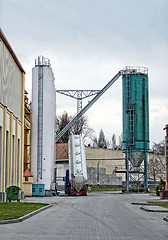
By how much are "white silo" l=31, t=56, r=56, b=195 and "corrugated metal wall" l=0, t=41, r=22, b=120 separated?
299 inches

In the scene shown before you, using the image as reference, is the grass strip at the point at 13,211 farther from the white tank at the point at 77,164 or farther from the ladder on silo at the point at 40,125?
the white tank at the point at 77,164

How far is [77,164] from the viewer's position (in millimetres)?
71250

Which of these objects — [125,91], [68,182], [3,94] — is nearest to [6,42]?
[3,94]

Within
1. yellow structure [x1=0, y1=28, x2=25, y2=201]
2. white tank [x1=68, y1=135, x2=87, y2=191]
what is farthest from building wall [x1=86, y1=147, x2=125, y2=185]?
yellow structure [x1=0, y1=28, x2=25, y2=201]

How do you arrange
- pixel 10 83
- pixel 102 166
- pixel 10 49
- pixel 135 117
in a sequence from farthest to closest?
pixel 102 166, pixel 135 117, pixel 10 83, pixel 10 49

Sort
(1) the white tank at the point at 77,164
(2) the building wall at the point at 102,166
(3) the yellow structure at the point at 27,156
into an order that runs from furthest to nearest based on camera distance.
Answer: (2) the building wall at the point at 102,166, (1) the white tank at the point at 77,164, (3) the yellow structure at the point at 27,156

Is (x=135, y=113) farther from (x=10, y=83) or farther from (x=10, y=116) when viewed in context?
(x=10, y=116)

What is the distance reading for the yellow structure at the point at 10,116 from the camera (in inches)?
1898

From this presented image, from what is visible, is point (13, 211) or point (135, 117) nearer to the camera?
point (13, 211)

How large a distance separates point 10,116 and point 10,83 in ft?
10.1

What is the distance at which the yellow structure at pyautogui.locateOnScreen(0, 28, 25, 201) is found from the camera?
48.2 m

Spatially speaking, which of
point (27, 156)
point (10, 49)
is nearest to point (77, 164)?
point (27, 156)

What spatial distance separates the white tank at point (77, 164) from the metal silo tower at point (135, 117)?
35.3 feet

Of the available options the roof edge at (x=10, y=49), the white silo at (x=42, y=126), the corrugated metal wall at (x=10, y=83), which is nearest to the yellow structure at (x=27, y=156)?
the white silo at (x=42, y=126)
